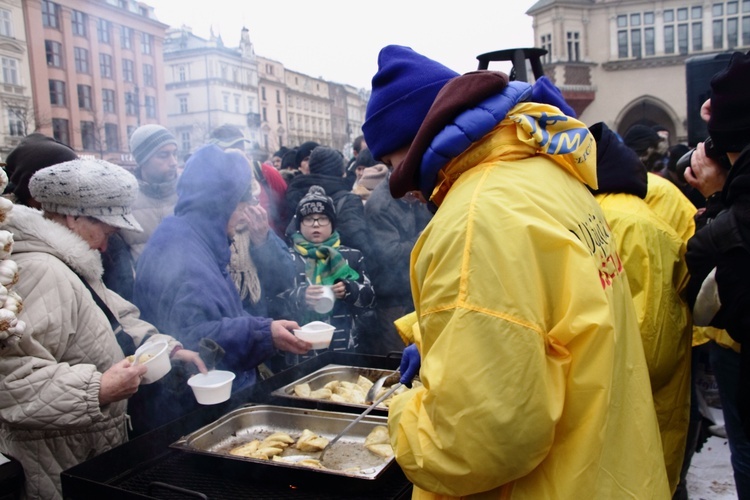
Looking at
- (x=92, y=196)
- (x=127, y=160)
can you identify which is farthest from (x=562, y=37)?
(x=92, y=196)

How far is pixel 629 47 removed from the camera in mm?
26875

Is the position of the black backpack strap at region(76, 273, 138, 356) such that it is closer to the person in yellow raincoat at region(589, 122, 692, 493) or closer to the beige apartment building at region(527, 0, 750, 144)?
the person in yellow raincoat at region(589, 122, 692, 493)

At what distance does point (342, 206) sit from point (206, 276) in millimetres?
2259

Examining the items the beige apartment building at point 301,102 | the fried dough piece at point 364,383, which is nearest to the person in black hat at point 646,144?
the fried dough piece at point 364,383

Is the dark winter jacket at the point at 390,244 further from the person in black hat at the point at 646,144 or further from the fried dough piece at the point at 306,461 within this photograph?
the fried dough piece at the point at 306,461

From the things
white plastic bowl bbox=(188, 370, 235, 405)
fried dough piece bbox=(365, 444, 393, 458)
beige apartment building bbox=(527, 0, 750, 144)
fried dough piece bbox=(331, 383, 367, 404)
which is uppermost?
beige apartment building bbox=(527, 0, 750, 144)

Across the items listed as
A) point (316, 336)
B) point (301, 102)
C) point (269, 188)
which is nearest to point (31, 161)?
point (316, 336)

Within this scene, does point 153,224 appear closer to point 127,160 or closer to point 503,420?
point 127,160

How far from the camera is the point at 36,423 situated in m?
1.94

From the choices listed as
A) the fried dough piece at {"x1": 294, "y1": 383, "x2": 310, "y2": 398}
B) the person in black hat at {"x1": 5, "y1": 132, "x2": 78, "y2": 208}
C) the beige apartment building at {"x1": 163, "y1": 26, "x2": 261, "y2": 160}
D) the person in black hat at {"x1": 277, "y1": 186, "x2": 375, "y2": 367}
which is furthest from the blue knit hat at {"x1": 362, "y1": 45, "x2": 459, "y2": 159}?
the beige apartment building at {"x1": 163, "y1": 26, "x2": 261, "y2": 160}

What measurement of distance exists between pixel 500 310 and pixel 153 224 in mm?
3325

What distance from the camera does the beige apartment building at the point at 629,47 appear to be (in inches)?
1025

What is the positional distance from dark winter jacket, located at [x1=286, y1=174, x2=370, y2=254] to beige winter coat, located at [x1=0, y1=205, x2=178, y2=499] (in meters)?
2.37

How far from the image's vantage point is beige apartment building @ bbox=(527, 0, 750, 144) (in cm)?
2605
